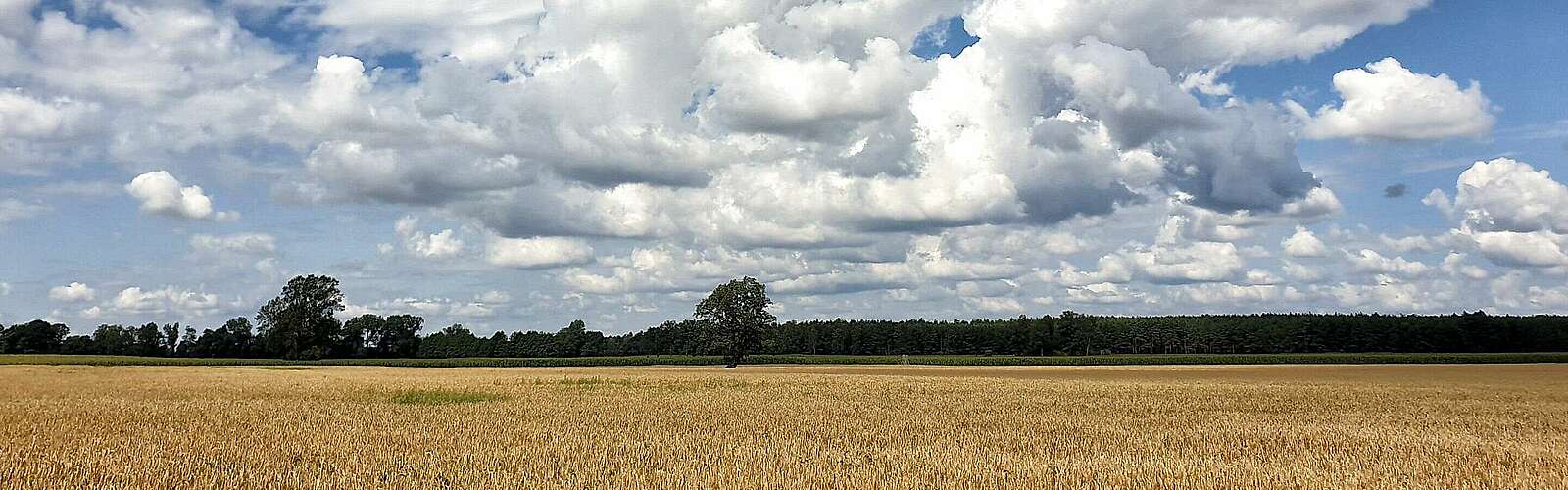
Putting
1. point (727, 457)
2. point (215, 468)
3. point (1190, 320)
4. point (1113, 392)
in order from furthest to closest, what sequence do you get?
point (1190, 320) < point (1113, 392) < point (727, 457) < point (215, 468)

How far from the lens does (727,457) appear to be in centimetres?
1446

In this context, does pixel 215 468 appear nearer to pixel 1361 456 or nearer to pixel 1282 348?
pixel 1361 456

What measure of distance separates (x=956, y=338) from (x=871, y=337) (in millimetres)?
14652

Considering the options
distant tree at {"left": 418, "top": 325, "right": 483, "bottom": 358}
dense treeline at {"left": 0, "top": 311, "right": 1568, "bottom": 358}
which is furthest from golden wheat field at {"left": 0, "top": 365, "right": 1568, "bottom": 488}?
distant tree at {"left": 418, "top": 325, "right": 483, "bottom": 358}

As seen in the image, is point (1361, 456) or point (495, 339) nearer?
point (1361, 456)

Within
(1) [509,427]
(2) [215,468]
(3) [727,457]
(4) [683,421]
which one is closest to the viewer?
(2) [215,468]

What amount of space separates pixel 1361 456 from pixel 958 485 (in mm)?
7776

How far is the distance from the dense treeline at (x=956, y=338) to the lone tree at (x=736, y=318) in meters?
61.2

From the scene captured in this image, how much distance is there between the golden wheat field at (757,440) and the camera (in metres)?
12.4

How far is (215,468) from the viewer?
12.8 meters

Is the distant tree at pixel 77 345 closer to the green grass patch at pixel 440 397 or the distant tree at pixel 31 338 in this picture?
the distant tree at pixel 31 338

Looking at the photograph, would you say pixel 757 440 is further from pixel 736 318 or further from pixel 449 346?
pixel 449 346

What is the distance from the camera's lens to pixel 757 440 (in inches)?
677

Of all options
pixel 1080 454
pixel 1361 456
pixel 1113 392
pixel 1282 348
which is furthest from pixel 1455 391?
pixel 1282 348
